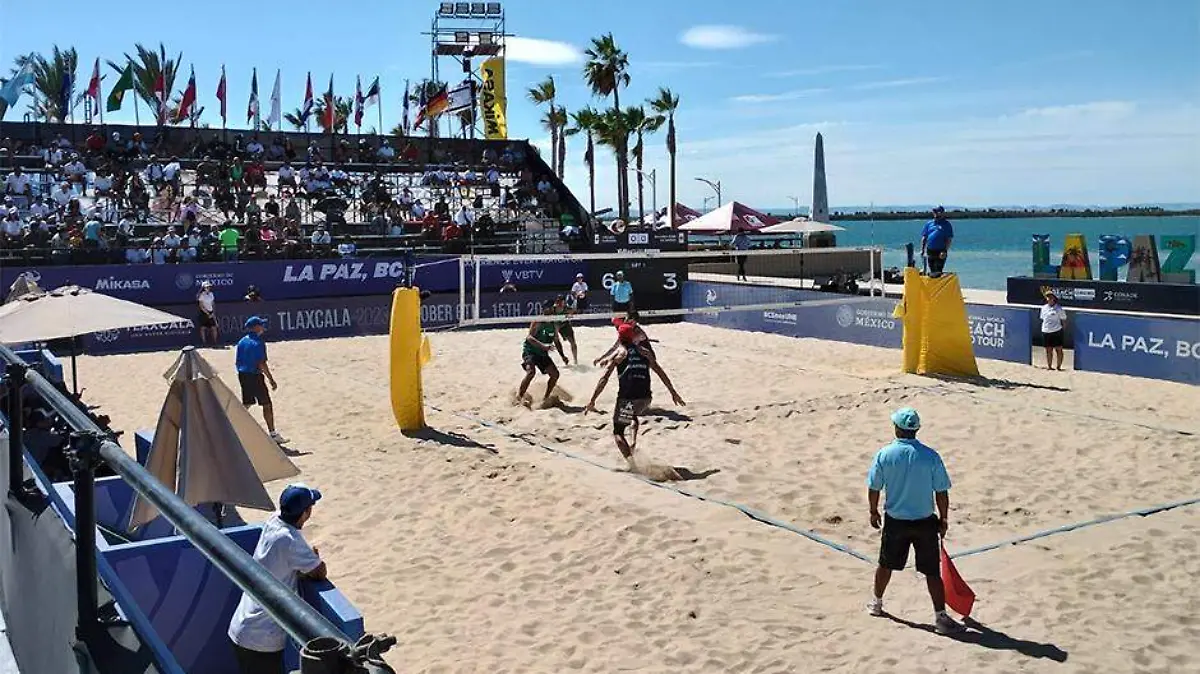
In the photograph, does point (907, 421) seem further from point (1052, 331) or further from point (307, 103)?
point (307, 103)

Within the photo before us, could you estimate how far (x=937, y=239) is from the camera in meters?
14.0

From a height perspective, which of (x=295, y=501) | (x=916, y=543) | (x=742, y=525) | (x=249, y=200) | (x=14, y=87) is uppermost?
(x=14, y=87)

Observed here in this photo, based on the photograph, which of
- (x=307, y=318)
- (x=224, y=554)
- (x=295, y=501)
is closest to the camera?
(x=224, y=554)

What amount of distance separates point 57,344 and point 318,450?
9.51 m

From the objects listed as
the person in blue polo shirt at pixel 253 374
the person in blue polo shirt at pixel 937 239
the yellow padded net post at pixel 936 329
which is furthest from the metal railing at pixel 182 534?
the yellow padded net post at pixel 936 329

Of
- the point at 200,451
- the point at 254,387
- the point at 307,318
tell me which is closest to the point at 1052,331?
the point at 254,387

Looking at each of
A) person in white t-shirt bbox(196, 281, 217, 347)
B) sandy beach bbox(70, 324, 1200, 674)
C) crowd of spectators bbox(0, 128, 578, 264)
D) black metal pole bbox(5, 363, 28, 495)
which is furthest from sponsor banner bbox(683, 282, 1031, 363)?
black metal pole bbox(5, 363, 28, 495)

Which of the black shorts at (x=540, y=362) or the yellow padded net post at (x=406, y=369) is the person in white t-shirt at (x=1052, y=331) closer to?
the black shorts at (x=540, y=362)

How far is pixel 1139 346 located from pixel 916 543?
1096 cm

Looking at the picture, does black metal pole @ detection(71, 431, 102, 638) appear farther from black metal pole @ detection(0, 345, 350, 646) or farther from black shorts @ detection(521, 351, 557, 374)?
black shorts @ detection(521, 351, 557, 374)

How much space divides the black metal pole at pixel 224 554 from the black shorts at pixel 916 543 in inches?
174

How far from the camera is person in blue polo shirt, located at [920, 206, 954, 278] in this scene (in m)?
13.9

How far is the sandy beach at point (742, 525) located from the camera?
563 cm

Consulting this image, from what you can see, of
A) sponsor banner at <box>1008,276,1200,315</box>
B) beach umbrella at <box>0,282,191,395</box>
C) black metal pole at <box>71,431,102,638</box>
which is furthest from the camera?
sponsor banner at <box>1008,276,1200,315</box>
